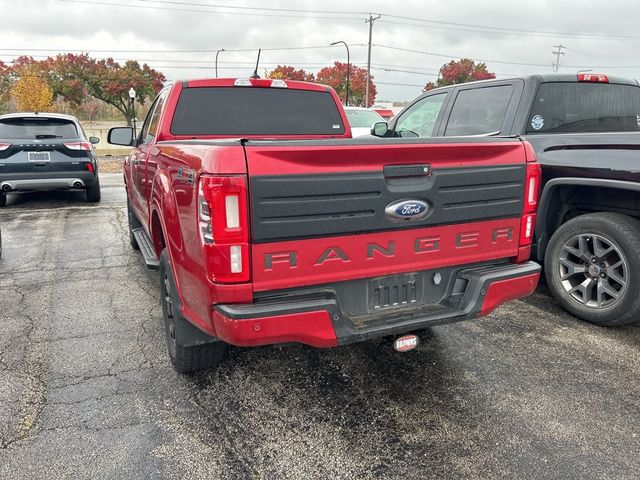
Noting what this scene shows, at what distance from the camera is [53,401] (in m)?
2.95

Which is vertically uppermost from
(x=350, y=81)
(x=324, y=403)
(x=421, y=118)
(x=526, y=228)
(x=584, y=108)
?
(x=350, y=81)

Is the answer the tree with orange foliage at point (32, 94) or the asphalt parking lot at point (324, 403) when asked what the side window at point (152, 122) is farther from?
the tree with orange foliage at point (32, 94)

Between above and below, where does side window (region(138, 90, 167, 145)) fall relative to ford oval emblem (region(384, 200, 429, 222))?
above

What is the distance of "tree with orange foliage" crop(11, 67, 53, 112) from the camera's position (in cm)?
4363

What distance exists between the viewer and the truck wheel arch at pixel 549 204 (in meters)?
3.86

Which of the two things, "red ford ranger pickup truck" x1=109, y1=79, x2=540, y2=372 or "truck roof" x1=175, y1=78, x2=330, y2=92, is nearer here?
"red ford ranger pickup truck" x1=109, y1=79, x2=540, y2=372

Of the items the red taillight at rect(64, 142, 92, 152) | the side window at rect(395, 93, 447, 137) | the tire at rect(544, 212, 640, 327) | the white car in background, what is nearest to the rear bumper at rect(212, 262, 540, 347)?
the tire at rect(544, 212, 640, 327)

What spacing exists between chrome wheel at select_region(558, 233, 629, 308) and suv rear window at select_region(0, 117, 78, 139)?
8.57 m

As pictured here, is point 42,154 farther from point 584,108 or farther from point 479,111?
point 584,108

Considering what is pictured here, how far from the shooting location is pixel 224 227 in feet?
7.41

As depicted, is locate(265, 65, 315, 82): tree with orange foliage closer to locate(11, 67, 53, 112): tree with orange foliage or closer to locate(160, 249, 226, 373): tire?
locate(11, 67, 53, 112): tree with orange foliage

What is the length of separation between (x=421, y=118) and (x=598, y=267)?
8.72ft

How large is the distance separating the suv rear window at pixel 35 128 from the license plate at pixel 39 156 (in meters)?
0.34

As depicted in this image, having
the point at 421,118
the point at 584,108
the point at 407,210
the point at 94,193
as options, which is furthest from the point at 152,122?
the point at 94,193
